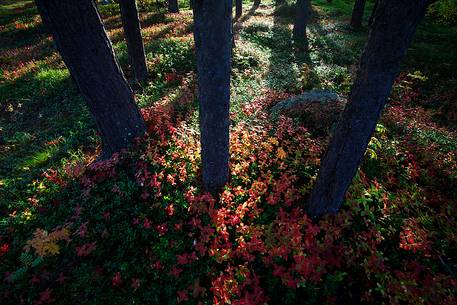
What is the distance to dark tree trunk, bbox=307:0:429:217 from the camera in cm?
325

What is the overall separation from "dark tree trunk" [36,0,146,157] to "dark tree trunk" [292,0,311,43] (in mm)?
14694

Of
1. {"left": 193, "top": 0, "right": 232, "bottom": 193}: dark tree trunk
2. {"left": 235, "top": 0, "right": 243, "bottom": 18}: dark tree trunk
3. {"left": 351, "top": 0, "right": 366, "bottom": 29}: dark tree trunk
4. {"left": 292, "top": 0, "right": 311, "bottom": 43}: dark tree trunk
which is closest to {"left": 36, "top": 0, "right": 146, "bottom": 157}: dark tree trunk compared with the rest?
{"left": 193, "top": 0, "right": 232, "bottom": 193}: dark tree trunk

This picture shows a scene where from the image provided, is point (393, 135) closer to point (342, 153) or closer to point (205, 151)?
point (342, 153)

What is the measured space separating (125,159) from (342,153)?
5.07 m

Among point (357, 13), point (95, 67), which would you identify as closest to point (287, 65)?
point (95, 67)

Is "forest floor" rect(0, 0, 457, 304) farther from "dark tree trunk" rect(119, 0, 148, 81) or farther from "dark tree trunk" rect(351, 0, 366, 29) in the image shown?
"dark tree trunk" rect(351, 0, 366, 29)

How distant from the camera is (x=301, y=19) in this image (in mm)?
17297

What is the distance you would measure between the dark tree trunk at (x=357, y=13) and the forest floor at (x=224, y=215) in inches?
548

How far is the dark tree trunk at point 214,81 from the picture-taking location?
402 centimetres

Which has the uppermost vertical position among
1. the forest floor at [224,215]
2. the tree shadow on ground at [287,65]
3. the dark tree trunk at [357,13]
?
the dark tree trunk at [357,13]

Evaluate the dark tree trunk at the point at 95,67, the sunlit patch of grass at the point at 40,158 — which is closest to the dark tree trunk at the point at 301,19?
the dark tree trunk at the point at 95,67

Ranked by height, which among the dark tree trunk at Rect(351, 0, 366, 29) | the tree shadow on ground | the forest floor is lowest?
the forest floor

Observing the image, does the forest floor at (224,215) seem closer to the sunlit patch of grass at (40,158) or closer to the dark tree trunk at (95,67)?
the sunlit patch of grass at (40,158)

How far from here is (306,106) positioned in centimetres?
843
